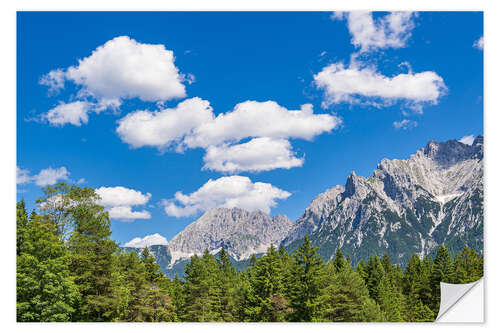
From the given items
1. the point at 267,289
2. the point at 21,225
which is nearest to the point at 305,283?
the point at 267,289

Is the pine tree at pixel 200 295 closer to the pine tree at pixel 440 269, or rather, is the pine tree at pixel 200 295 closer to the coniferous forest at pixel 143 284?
the coniferous forest at pixel 143 284

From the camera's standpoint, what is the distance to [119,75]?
21922 mm

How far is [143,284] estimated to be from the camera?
105 ft

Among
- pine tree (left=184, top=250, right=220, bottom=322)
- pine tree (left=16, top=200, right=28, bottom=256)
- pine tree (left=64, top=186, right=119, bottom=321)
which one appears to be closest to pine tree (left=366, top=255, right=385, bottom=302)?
pine tree (left=184, top=250, right=220, bottom=322)

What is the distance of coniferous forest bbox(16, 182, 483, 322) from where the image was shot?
66.6ft

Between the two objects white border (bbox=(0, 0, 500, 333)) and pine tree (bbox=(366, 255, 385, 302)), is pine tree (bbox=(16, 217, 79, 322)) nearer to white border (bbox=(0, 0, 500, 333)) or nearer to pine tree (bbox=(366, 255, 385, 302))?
white border (bbox=(0, 0, 500, 333))

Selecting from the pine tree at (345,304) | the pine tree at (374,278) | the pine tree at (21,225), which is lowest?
the pine tree at (374,278)

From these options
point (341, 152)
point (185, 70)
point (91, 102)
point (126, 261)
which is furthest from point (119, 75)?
point (126, 261)

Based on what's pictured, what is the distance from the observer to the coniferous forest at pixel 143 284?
800 inches

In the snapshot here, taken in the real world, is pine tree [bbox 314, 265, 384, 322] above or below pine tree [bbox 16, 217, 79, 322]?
below
